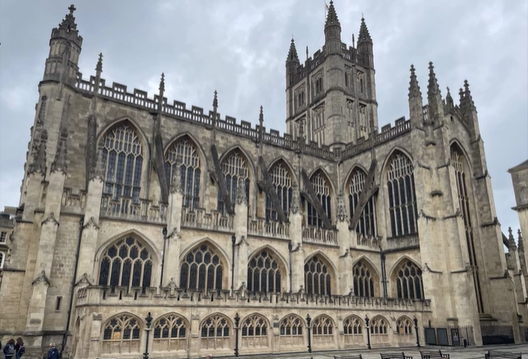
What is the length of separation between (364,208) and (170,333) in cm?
2037

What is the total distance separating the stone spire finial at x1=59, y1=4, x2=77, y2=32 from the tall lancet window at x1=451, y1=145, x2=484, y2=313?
26.0 m

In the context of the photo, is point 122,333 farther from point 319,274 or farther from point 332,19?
point 332,19

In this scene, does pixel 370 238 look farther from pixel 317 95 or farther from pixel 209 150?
pixel 317 95

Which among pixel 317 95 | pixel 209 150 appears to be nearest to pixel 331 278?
pixel 209 150

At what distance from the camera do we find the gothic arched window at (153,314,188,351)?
1622 cm

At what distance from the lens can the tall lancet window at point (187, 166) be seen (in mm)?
26922

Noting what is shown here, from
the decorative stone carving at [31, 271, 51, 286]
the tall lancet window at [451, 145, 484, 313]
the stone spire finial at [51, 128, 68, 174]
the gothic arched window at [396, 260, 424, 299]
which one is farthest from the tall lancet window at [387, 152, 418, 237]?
the decorative stone carving at [31, 271, 51, 286]

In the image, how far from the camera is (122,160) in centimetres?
2538

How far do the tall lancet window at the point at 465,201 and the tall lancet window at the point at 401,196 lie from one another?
3236 mm

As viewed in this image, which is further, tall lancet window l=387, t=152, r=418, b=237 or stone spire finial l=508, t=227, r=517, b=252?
stone spire finial l=508, t=227, r=517, b=252

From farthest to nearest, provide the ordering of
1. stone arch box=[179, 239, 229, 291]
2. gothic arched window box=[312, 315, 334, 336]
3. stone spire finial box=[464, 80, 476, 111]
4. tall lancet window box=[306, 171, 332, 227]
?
1. tall lancet window box=[306, 171, 332, 227]
2. stone spire finial box=[464, 80, 476, 111]
3. stone arch box=[179, 239, 229, 291]
4. gothic arched window box=[312, 315, 334, 336]

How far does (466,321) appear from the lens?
24.1 m

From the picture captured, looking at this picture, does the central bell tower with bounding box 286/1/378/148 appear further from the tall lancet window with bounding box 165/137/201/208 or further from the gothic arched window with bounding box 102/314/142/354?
the gothic arched window with bounding box 102/314/142/354

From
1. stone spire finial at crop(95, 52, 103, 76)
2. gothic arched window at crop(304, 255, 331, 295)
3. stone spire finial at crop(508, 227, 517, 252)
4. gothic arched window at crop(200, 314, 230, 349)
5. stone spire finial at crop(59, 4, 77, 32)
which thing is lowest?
gothic arched window at crop(200, 314, 230, 349)
